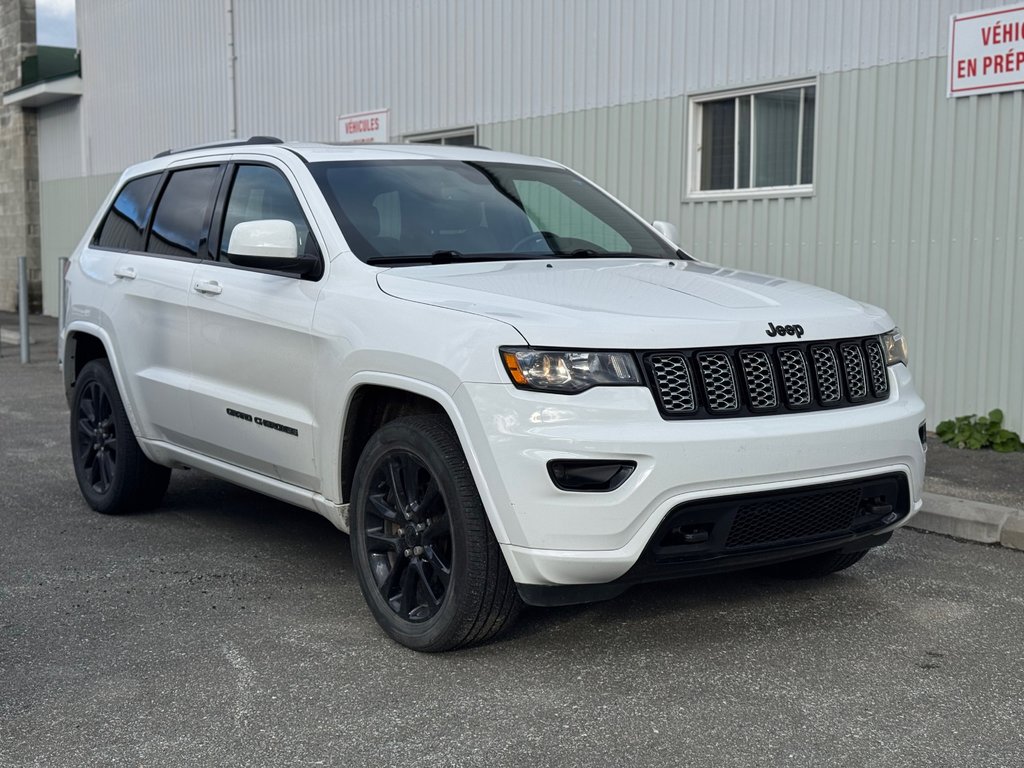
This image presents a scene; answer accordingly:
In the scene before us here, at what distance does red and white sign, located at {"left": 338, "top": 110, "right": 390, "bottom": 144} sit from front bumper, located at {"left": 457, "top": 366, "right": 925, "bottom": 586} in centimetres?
1042

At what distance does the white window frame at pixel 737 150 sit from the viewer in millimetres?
9172

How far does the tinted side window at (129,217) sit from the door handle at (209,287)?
0.97m

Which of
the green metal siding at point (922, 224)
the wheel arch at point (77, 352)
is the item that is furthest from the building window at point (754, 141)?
the wheel arch at point (77, 352)

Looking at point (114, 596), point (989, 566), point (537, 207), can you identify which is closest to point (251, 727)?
point (114, 596)

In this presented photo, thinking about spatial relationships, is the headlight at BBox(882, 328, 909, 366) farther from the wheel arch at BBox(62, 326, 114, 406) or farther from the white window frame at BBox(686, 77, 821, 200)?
the white window frame at BBox(686, 77, 821, 200)

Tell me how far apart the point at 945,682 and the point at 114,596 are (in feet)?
10.2

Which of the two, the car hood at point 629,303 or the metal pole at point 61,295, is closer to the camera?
the car hood at point 629,303

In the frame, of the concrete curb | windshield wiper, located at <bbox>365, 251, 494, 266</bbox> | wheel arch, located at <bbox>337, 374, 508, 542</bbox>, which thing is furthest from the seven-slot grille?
the concrete curb

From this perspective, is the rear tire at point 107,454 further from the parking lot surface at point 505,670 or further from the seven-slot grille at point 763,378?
the seven-slot grille at point 763,378

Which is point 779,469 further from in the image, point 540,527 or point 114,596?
point 114,596

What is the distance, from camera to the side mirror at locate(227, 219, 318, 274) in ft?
15.3

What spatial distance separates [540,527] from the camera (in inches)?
149

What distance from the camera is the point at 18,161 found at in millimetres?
23094

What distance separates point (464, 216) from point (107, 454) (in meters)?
2.51
